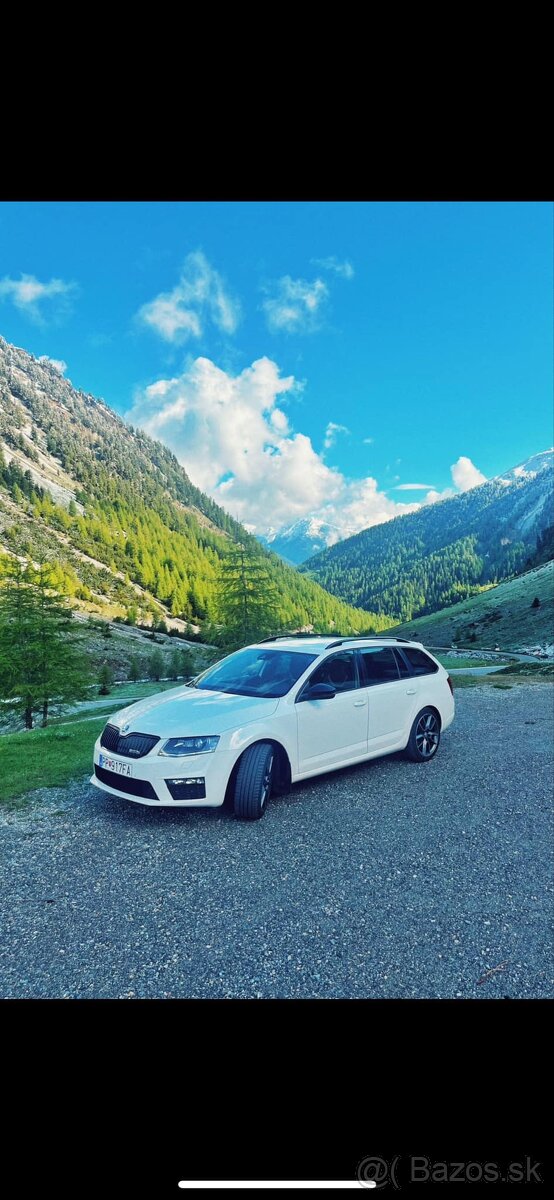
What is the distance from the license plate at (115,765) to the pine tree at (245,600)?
30962mm

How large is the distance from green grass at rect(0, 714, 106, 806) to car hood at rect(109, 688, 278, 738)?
1.60 metres

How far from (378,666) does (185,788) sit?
3181 millimetres

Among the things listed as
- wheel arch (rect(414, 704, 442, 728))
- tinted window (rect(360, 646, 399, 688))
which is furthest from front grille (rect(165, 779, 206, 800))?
wheel arch (rect(414, 704, 442, 728))

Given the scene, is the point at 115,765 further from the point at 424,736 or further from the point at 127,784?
the point at 424,736

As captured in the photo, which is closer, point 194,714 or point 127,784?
point 127,784

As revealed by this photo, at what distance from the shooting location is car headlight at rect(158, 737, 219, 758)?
15.9 feet

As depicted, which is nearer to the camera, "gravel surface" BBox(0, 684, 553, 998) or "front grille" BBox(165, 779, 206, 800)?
"gravel surface" BBox(0, 684, 553, 998)

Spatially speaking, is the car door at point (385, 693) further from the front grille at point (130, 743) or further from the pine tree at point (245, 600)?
the pine tree at point (245, 600)

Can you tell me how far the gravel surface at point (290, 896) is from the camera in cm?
292

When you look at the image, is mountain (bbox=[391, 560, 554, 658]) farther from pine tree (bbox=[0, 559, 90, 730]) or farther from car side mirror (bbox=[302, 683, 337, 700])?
car side mirror (bbox=[302, 683, 337, 700])

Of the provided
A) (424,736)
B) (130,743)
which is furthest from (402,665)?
(130,743)

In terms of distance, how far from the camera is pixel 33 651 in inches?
912

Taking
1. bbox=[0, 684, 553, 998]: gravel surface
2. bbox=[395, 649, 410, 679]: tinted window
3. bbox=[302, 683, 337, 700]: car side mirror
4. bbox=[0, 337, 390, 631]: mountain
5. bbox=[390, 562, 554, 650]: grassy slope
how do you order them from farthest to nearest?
bbox=[0, 337, 390, 631]: mountain < bbox=[390, 562, 554, 650]: grassy slope < bbox=[395, 649, 410, 679]: tinted window < bbox=[302, 683, 337, 700]: car side mirror < bbox=[0, 684, 553, 998]: gravel surface
